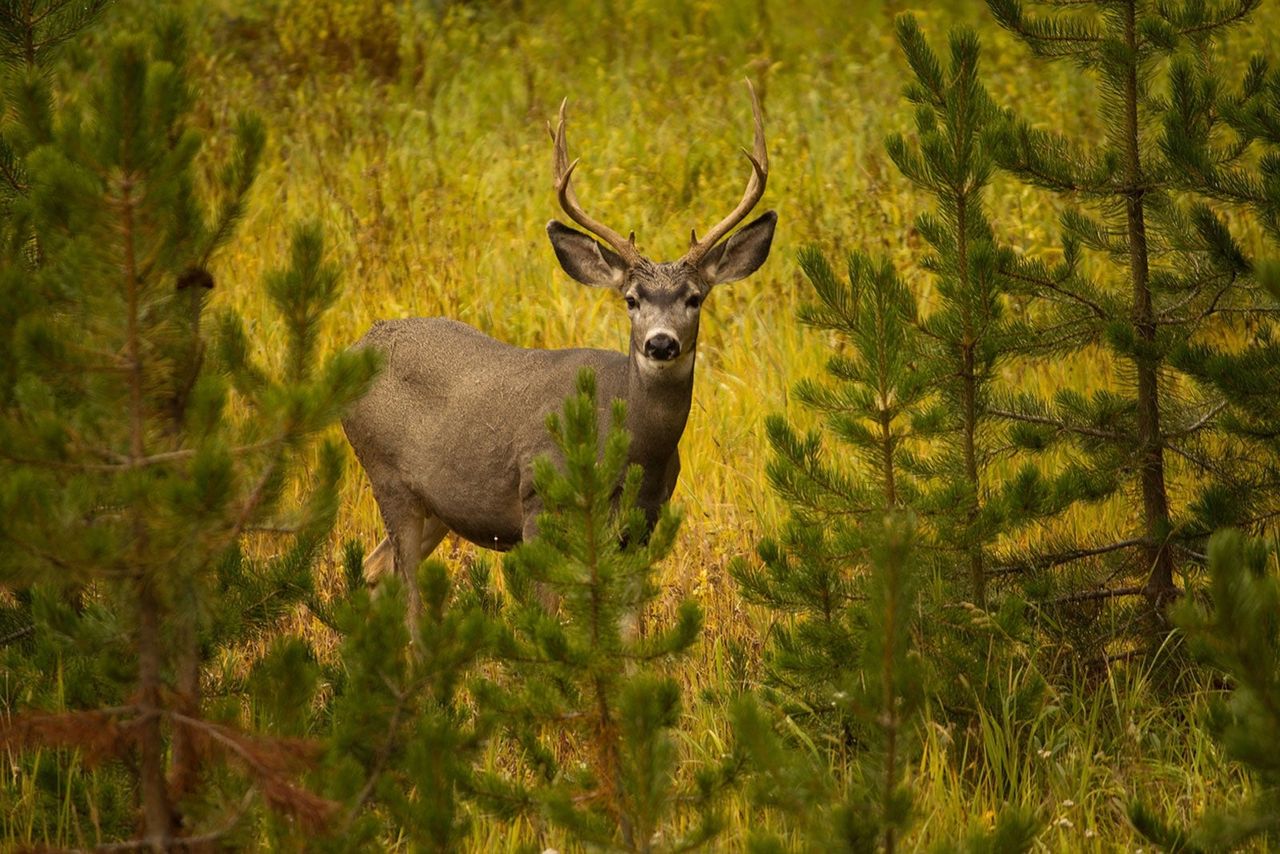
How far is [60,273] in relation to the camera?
330cm

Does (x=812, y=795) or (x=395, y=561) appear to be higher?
(x=812, y=795)

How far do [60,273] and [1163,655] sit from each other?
334 centimetres

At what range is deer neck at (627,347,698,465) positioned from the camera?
627 centimetres

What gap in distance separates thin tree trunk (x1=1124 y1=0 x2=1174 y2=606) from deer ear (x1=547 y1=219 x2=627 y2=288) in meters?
2.20

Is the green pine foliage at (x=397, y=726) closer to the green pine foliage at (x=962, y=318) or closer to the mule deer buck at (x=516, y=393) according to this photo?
the green pine foliage at (x=962, y=318)

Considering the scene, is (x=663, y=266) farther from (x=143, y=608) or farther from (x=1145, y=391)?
(x=143, y=608)

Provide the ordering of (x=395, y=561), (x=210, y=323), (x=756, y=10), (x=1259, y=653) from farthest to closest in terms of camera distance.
A: (x=756, y=10), (x=395, y=561), (x=210, y=323), (x=1259, y=653)

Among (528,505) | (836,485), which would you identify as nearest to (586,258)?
(528,505)

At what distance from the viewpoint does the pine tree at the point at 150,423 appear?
3.07 metres

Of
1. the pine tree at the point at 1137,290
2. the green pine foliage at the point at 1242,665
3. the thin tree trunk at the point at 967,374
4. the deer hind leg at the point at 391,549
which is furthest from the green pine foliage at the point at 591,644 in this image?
the deer hind leg at the point at 391,549

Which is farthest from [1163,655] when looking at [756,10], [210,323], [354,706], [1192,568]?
[756,10]

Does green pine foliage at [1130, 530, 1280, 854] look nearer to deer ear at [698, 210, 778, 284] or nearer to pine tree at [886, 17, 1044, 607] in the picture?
pine tree at [886, 17, 1044, 607]

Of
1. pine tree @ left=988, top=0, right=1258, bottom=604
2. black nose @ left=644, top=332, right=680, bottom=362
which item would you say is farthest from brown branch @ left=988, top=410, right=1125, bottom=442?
black nose @ left=644, top=332, right=680, bottom=362

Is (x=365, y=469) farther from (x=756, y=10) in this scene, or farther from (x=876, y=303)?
(x=756, y=10)
